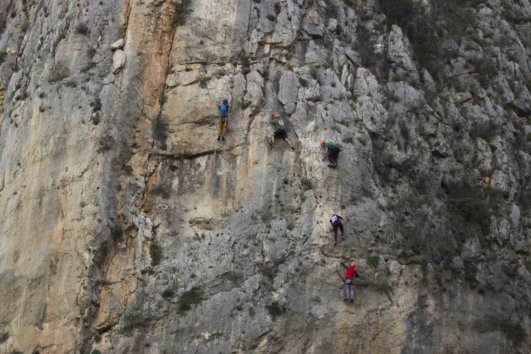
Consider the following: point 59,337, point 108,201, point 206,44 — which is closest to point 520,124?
point 206,44

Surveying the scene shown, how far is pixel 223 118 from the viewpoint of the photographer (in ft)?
97.1

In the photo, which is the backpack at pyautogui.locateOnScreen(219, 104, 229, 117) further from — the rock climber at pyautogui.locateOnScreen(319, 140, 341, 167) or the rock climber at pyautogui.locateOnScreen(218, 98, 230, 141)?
the rock climber at pyautogui.locateOnScreen(319, 140, 341, 167)

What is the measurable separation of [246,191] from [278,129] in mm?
2303

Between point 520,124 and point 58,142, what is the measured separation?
17850mm

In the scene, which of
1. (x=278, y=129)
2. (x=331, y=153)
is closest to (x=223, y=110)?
(x=278, y=129)

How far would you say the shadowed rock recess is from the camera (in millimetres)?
26844

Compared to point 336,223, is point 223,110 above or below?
above

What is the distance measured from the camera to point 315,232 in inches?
1092

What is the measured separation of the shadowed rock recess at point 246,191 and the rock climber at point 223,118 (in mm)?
264

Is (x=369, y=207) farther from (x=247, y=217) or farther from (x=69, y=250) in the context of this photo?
(x=69, y=250)

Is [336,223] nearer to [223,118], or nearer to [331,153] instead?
[331,153]

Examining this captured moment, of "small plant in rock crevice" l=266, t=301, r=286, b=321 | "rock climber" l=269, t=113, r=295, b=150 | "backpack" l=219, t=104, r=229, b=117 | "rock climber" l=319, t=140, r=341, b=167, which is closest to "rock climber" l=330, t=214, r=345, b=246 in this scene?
"rock climber" l=319, t=140, r=341, b=167

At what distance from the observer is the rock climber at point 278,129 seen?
1150 inches

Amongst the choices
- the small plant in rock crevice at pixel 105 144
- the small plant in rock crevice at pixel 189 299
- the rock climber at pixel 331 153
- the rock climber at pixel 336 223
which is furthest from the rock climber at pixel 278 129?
the small plant in rock crevice at pixel 189 299
